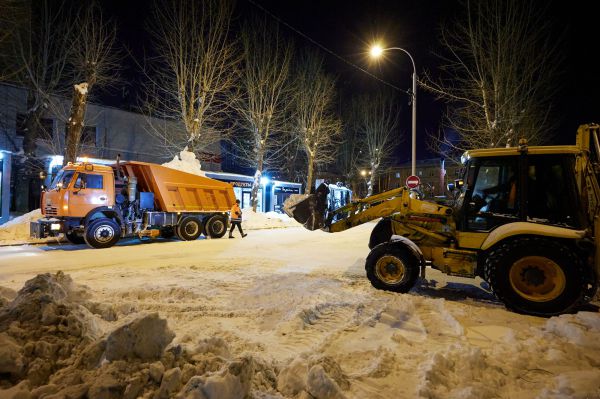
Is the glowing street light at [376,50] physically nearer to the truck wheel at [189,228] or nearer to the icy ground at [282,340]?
the truck wheel at [189,228]

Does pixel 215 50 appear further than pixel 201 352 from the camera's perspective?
Yes

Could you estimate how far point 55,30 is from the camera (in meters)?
20.6

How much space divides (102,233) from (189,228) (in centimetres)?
341

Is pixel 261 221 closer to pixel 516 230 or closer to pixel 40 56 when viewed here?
pixel 40 56

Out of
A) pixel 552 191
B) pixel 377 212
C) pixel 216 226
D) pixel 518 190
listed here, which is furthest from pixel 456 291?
pixel 216 226

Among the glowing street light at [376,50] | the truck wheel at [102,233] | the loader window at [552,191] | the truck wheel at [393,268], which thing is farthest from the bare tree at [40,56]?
the loader window at [552,191]

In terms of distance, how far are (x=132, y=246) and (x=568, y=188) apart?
483 inches

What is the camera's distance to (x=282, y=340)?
14.5 feet

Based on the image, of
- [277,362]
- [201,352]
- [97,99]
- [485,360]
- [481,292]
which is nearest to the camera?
[201,352]

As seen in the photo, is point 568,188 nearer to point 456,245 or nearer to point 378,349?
point 456,245

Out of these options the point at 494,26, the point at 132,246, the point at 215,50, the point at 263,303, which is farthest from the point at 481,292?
the point at 215,50

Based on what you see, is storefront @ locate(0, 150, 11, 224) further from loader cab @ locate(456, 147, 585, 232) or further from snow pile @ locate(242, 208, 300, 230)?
loader cab @ locate(456, 147, 585, 232)

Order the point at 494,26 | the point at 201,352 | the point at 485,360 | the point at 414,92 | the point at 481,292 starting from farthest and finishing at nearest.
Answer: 1. the point at 414,92
2. the point at 494,26
3. the point at 481,292
4. the point at 485,360
5. the point at 201,352

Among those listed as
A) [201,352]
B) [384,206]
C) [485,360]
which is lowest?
[485,360]
